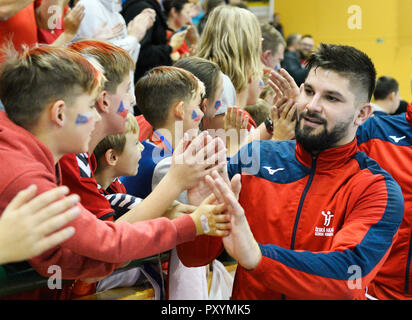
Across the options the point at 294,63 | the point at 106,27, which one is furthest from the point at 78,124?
the point at 294,63

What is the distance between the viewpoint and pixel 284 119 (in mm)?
2393

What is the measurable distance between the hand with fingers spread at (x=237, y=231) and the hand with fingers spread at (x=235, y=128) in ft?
3.19

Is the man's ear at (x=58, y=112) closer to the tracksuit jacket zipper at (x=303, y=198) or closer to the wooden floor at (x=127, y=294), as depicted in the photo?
the wooden floor at (x=127, y=294)

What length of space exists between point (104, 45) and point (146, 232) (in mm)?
1005

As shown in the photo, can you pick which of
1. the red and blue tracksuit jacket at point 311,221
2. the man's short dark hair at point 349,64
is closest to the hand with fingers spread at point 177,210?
the red and blue tracksuit jacket at point 311,221

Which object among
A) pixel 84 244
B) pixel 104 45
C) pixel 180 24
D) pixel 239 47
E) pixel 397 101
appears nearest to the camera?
pixel 84 244

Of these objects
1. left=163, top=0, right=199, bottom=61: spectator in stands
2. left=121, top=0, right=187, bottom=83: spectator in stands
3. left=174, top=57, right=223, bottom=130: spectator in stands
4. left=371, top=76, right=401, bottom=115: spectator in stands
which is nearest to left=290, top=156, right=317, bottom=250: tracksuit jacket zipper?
left=174, top=57, right=223, bottom=130: spectator in stands

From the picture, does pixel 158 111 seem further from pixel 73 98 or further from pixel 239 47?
pixel 239 47

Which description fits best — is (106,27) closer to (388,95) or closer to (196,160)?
(196,160)

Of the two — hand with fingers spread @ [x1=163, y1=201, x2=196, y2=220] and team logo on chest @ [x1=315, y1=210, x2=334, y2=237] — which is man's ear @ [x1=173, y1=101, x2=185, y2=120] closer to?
hand with fingers spread @ [x1=163, y1=201, x2=196, y2=220]

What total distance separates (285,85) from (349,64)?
487 mm

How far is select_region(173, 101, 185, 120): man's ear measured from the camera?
2379mm

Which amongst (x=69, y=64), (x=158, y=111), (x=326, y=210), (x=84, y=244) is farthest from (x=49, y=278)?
(x=158, y=111)
